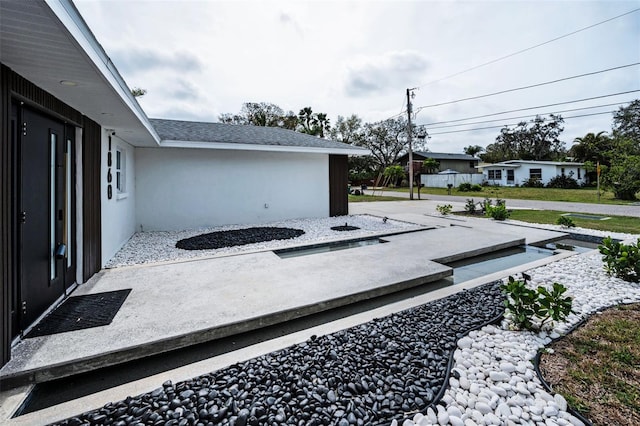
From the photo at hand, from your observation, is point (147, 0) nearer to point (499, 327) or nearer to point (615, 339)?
point (499, 327)

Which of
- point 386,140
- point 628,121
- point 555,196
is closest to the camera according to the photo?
point 555,196

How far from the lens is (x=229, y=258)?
5.39 m

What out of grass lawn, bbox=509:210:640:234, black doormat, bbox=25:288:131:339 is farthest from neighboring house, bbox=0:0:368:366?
grass lawn, bbox=509:210:640:234

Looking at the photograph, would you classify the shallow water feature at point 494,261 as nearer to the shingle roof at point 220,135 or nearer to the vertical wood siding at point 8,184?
the vertical wood siding at point 8,184

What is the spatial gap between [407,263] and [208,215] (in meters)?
6.34

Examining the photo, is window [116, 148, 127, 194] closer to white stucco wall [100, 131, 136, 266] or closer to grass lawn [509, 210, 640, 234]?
white stucco wall [100, 131, 136, 266]

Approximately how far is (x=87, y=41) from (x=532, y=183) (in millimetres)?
34056

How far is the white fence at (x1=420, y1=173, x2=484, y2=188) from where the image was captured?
31.2m

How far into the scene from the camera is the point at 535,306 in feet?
9.88

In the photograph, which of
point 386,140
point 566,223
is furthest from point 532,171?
point 566,223

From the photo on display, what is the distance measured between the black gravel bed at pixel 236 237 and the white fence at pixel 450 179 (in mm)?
26987

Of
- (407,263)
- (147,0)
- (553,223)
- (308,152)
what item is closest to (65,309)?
(407,263)

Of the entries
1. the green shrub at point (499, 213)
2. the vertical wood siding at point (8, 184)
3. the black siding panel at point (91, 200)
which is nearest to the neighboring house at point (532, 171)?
the green shrub at point (499, 213)

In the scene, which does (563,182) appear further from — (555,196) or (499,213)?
(499,213)
